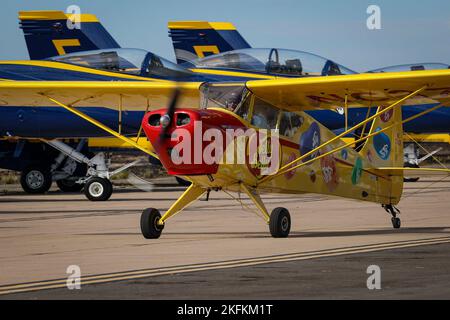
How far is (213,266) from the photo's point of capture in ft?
36.9

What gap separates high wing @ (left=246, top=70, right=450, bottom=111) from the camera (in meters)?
15.0

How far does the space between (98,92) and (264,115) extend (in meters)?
3.05

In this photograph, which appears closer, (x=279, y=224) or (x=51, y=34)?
(x=279, y=224)

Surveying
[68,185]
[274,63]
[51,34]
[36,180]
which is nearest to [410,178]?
[274,63]

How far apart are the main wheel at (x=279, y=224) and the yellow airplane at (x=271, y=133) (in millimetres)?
13

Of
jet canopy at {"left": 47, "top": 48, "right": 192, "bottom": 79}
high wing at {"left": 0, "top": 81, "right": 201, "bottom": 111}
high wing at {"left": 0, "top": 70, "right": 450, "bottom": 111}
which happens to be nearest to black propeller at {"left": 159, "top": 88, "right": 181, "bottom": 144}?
high wing at {"left": 0, "top": 70, "right": 450, "bottom": 111}

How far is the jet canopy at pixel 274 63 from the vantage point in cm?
2741

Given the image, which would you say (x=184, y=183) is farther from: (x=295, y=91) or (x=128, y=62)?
(x=295, y=91)

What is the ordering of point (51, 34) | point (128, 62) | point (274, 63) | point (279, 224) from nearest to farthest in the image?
point (279, 224)
point (128, 62)
point (274, 63)
point (51, 34)

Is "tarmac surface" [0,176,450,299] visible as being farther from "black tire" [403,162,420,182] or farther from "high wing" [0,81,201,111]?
"black tire" [403,162,420,182]

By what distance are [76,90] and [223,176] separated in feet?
12.2

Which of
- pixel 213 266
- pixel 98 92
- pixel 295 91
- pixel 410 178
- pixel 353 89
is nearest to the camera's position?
pixel 213 266
